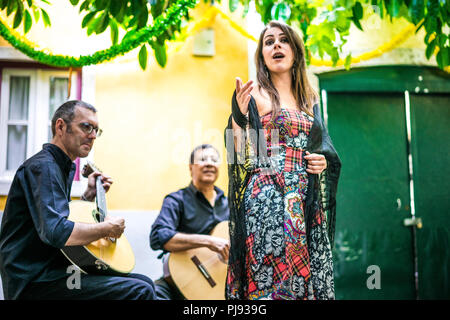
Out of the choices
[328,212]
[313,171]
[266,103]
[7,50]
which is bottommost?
[328,212]

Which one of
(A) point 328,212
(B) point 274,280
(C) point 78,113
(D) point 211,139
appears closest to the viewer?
(B) point 274,280

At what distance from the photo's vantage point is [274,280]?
91.9 inches

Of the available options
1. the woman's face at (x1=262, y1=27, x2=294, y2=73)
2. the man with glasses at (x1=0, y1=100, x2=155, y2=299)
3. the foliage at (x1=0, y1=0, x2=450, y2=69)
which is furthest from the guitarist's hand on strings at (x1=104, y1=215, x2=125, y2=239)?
the foliage at (x1=0, y1=0, x2=450, y2=69)

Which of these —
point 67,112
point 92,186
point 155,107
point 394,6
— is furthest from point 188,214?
point 394,6

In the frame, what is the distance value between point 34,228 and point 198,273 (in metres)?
1.67

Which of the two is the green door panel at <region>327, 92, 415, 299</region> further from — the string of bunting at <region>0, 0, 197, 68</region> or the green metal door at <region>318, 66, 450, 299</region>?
the string of bunting at <region>0, 0, 197, 68</region>

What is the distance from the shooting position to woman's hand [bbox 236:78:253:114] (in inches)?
96.2

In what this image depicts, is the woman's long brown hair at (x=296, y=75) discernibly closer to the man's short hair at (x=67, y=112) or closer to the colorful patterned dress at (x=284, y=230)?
the colorful patterned dress at (x=284, y=230)

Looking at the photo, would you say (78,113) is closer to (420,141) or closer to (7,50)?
(7,50)

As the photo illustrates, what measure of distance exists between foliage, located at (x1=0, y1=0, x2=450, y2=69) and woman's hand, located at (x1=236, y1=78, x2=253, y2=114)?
1464mm

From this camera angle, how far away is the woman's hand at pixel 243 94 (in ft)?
8.02
